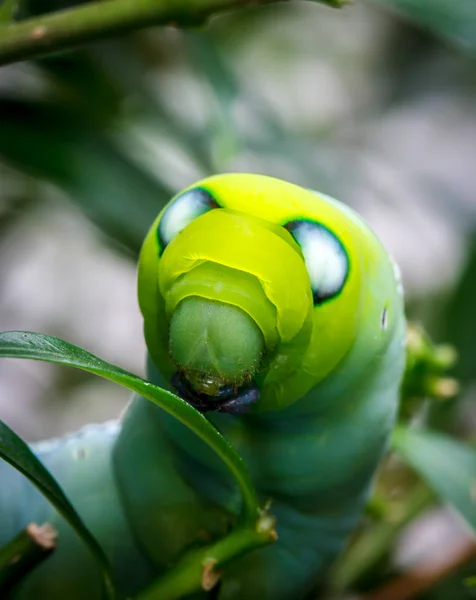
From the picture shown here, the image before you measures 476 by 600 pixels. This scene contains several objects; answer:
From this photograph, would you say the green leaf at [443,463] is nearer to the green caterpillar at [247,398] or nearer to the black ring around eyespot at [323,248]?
the green caterpillar at [247,398]

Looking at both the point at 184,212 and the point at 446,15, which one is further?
the point at 446,15

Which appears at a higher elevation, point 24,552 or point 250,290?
point 250,290

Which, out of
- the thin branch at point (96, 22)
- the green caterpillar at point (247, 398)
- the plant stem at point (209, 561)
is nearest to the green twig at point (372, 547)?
the green caterpillar at point (247, 398)

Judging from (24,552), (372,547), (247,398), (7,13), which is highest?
(7,13)

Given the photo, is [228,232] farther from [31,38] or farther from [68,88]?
[68,88]

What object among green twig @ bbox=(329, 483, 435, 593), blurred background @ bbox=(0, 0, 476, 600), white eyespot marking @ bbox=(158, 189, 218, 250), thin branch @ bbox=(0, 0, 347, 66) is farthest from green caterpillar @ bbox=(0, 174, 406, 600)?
blurred background @ bbox=(0, 0, 476, 600)

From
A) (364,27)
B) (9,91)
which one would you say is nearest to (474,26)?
(9,91)

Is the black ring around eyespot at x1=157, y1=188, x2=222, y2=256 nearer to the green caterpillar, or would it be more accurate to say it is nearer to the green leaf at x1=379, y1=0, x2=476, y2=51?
the green caterpillar

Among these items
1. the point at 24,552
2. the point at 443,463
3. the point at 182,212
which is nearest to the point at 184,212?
the point at 182,212

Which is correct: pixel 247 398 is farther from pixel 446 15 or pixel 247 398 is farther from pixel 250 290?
pixel 446 15
